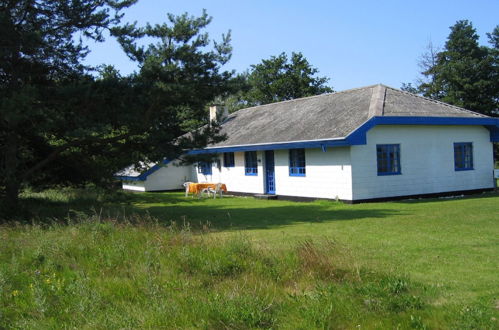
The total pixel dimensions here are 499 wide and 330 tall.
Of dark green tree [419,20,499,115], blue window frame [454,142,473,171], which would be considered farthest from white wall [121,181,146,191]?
dark green tree [419,20,499,115]

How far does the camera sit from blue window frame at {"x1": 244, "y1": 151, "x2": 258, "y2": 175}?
26844mm

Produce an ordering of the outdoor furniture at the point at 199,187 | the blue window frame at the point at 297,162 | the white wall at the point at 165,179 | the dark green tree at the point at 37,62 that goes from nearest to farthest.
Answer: the dark green tree at the point at 37,62 → the blue window frame at the point at 297,162 → the outdoor furniture at the point at 199,187 → the white wall at the point at 165,179

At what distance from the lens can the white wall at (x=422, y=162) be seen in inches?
818

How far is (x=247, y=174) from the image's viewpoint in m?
27.4

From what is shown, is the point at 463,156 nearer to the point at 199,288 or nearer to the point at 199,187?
the point at 199,187

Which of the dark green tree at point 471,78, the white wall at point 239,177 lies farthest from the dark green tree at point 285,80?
the white wall at point 239,177

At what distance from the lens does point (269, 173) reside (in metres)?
25.9

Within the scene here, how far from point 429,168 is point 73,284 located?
726 inches

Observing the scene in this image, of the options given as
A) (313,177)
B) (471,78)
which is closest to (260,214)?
(313,177)

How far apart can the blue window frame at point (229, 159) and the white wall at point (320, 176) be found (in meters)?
4.70

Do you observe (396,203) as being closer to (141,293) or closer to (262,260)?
(262,260)

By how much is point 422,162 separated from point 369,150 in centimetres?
302

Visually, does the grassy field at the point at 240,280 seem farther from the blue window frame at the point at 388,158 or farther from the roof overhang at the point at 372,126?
the blue window frame at the point at 388,158

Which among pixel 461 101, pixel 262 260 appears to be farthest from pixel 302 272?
pixel 461 101
